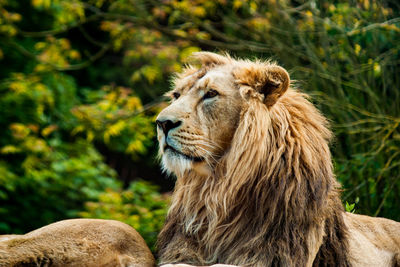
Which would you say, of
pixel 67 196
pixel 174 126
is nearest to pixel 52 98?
pixel 67 196

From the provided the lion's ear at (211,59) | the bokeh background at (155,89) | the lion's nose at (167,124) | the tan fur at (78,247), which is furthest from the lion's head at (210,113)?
the bokeh background at (155,89)

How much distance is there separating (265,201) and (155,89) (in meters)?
7.10

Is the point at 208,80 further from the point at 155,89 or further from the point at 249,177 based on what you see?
the point at 155,89

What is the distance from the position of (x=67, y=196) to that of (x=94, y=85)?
366cm

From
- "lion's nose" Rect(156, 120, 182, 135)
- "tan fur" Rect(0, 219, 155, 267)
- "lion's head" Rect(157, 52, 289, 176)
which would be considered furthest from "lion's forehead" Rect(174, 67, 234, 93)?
"tan fur" Rect(0, 219, 155, 267)

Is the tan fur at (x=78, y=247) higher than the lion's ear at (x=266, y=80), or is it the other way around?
the lion's ear at (x=266, y=80)

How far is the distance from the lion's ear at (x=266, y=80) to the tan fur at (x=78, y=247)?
3.15 feet

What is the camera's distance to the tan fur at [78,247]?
269 cm

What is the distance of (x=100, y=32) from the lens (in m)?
12.5

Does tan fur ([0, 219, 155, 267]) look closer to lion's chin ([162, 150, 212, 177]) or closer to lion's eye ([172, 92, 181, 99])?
lion's chin ([162, 150, 212, 177])

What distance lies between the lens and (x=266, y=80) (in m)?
3.17

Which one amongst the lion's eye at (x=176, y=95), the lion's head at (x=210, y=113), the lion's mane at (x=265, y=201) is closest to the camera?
the lion's mane at (x=265, y=201)

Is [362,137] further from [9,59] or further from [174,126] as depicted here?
[9,59]

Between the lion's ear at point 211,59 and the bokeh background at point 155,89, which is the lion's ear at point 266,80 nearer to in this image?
the lion's ear at point 211,59
